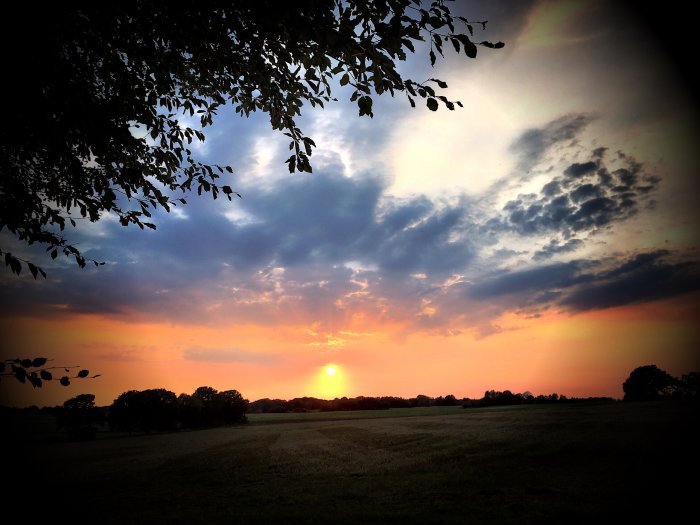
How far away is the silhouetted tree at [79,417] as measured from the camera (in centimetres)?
491

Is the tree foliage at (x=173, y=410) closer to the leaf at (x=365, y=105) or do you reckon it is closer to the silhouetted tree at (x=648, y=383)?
the leaf at (x=365, y=105)

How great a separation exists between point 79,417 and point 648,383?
407 feet

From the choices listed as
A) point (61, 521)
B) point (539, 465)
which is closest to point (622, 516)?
point (539, 465)

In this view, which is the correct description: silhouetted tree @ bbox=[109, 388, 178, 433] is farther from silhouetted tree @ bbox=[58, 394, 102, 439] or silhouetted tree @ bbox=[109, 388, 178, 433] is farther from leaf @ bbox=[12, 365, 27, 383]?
leaf @ bbox=[12, 365, 27, 383]

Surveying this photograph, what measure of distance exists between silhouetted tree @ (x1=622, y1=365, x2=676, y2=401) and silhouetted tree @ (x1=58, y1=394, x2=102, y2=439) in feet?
382

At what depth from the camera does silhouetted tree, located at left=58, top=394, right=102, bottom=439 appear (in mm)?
4910

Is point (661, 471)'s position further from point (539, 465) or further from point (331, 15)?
point (331, 15)

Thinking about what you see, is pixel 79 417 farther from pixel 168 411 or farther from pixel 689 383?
pixel 689 383

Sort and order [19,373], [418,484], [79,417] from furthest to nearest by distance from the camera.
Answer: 1. [418,484]
2. [79,417]
3. [19,373]

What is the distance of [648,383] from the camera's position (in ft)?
302

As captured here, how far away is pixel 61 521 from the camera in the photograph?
14.2 meters

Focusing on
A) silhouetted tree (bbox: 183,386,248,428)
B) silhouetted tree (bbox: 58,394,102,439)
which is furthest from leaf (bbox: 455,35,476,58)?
silhouetted tree (bbox: 183,386,248,428)

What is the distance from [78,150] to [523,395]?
121385 millimetres

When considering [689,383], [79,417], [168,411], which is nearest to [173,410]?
[168,411]
